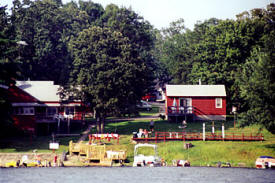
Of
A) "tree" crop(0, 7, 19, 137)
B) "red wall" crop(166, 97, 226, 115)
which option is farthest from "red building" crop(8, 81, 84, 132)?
"red wall" crop(166, 97, 226, 115)

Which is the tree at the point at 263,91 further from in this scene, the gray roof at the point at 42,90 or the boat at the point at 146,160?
the gray roof at the point at 42,90

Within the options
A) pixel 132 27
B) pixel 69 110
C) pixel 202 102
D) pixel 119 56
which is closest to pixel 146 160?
pixel 119 56

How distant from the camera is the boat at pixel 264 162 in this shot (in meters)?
51.3

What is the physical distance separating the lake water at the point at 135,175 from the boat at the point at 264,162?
99 cm

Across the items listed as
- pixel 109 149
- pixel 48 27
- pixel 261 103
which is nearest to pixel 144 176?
pixel 109 149

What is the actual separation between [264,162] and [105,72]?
25.8 metres

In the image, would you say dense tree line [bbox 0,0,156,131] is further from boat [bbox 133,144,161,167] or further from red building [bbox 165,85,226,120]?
boat [bbox 133,144,161,167]

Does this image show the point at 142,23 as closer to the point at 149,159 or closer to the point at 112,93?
the point at 112,93

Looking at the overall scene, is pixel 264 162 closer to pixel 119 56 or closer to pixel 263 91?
pixel 263 91

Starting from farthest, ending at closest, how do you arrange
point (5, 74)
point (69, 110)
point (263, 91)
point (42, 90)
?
point (69, 110)
point (42, 90)
point (5, 74)
point (263, 91)

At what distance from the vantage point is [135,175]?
49.7 metres

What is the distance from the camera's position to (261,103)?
53.2 meters

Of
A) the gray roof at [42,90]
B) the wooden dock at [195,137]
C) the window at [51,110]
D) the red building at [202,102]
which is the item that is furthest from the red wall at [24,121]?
the red building at [202,102]

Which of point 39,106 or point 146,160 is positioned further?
point 39,106
